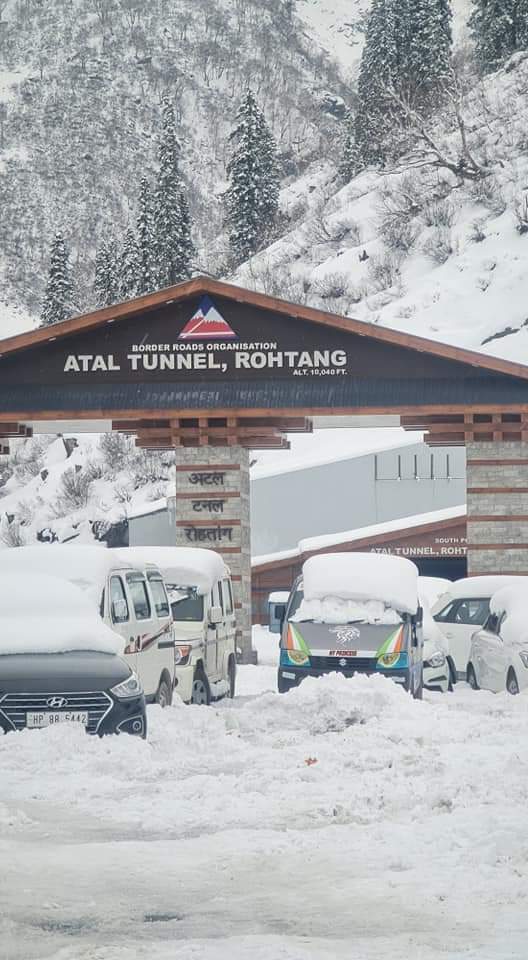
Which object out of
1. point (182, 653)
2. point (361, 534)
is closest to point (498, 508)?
point (182, 653)

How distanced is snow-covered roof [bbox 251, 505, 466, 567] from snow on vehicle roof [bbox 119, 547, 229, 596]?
22.1 meters

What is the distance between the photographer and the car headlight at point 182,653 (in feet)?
62.1

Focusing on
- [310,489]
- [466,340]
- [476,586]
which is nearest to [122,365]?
[476,586]

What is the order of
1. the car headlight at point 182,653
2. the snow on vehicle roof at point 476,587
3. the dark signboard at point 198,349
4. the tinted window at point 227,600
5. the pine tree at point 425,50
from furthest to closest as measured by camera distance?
the pine tree at point 425,50 → the dark signboard at point 198,349 → the snow on vehicle roof at point 476,587 → the tinted window at point 227,600 → the car headlight at point 182,653

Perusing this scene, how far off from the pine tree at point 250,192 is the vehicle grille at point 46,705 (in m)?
82.7

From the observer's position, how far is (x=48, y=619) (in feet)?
48.1

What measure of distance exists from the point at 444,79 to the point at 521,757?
3377 inches

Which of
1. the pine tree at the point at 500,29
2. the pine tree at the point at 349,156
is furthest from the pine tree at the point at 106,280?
the pine tree at the point at 500,29

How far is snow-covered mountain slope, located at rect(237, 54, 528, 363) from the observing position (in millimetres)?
61719

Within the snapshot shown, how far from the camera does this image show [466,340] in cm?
5859

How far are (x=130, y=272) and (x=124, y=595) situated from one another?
7476 centimetres

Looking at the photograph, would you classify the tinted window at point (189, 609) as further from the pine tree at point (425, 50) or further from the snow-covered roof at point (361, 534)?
the pine tree at point (425, 50)

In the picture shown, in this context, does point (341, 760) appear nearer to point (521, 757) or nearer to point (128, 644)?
point (521, 757)

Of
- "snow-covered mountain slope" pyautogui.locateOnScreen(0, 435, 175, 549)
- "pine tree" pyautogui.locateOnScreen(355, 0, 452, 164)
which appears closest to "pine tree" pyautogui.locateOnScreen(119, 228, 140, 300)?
"snow-covered mountain slope" pyautogui.locateOnScreen(0, 435, 175, 549)
